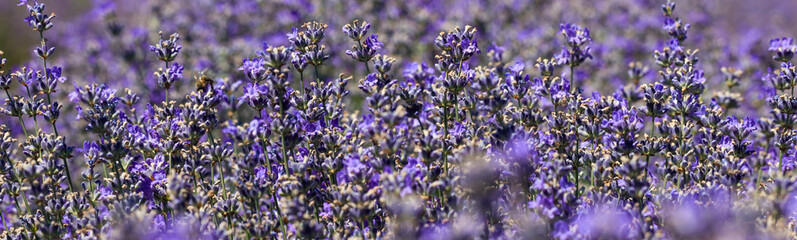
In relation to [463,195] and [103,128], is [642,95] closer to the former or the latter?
[463,195]

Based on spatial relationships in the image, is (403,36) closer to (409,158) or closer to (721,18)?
(409,158)

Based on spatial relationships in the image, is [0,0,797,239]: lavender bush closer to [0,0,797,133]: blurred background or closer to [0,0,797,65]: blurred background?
[0,0,797,133]: blurred background

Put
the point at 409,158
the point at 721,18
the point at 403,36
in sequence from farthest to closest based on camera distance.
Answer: the point at 721,18, the point at 403,36, the point at 409,158

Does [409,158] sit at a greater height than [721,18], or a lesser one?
lesser

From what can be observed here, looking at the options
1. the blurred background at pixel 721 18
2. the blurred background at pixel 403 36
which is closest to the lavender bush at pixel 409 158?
the blurred background at pixel 403 36

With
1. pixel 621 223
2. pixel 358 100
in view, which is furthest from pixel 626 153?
pixel 358 100

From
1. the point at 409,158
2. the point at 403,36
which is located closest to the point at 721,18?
the point at 403,36

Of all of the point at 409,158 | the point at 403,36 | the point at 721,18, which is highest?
the point at 721,18

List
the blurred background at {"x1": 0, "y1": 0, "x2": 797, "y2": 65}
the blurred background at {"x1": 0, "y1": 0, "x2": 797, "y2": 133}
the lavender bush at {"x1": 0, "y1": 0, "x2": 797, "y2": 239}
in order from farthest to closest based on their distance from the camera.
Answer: the blurred background at {"x1": 0, "y1": 0, "x2": 797, "y2": 65} → the blurred background at {"x1": 0, "y1": 0, "x2": 797, "y2": 133} → the lavender bush at {"x1": 0, "y1": 0, "x2": 797, "y2": 239}

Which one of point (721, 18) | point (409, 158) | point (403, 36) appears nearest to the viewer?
point (409, 158)

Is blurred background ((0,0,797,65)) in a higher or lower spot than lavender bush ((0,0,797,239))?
higher

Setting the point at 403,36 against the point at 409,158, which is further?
the point at 403,36

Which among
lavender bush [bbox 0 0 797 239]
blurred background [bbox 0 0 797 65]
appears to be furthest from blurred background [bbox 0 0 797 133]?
lavender bush [bbox 0 0 797 239]
